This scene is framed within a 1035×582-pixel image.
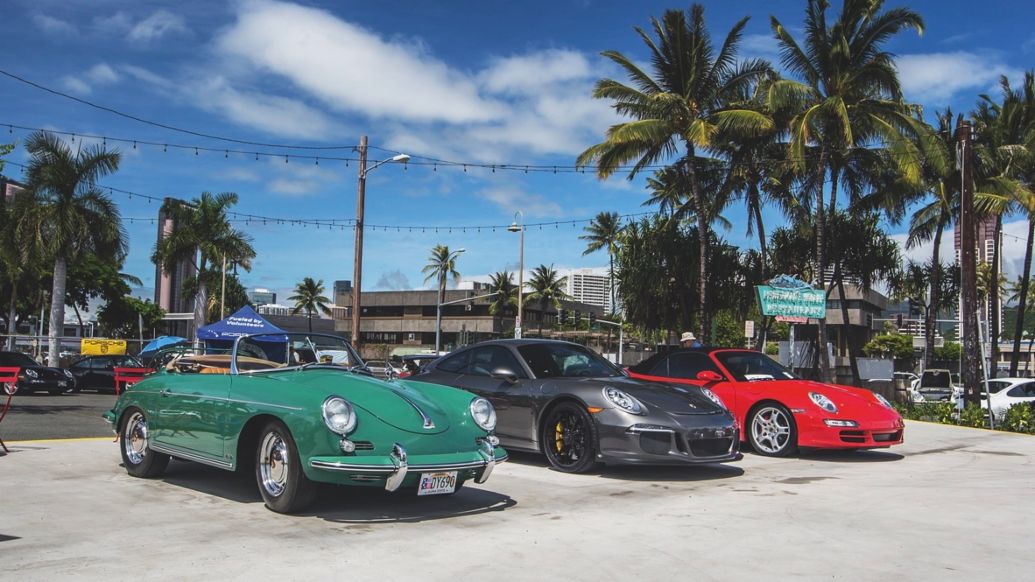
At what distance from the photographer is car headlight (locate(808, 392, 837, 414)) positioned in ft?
32.0

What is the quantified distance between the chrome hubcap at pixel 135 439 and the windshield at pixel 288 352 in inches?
57.0

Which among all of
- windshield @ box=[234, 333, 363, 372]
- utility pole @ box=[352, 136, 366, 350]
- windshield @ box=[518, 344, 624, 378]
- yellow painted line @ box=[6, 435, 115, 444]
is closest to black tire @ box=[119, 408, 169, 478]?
windshield @ box=[234, 333, 363, 372]

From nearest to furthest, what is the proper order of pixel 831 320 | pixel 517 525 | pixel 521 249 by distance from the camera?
pixel 517 525 < pixel 521 249 < pixel 831 320

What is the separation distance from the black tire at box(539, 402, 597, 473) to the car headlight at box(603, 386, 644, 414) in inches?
11.5

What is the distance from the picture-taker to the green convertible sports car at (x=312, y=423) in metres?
5.45

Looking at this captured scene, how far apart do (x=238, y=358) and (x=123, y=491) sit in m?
1.50

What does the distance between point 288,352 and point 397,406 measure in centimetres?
153

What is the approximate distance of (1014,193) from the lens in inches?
1049

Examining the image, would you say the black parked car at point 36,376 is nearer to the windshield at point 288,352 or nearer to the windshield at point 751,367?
the windshield at point 288,352

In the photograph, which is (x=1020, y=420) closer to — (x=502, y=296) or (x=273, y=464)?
(x=273, y=464)

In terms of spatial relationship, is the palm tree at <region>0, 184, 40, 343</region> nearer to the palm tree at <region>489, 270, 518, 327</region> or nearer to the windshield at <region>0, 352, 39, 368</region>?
the windshield at <region>0, 352, 39, 368</region>

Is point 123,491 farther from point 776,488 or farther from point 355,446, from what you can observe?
point 776,488

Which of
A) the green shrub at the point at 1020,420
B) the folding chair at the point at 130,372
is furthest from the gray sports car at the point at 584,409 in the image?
the green shrub at the point at 1020,420

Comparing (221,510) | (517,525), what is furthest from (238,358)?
(517,525)
